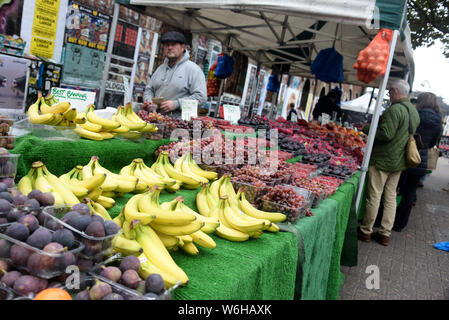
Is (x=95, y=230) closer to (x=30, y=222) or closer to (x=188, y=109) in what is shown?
(x=30, y=222)

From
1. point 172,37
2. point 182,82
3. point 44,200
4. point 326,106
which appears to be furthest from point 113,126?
point 326,106

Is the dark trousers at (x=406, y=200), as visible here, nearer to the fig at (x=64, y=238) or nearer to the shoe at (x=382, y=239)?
the shoe at (x=382, y=239)

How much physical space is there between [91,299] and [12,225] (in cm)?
31

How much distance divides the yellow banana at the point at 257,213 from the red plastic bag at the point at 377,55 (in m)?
2.65

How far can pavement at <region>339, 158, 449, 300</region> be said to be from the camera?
405 cm

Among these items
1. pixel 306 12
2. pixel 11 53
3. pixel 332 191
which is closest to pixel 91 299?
pixel 332 191

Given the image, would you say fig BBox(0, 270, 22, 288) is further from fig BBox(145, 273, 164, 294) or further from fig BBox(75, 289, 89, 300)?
fig BBox(145, 273, 164, 294)

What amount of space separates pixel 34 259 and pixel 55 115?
150 centimetres

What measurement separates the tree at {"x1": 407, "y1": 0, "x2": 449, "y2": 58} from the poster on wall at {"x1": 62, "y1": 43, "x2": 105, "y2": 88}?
10.5 meters

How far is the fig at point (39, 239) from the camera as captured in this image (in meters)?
0.94

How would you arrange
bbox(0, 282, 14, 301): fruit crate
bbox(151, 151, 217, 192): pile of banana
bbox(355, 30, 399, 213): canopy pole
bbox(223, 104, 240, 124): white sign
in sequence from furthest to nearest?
bbox(223, 104, 240, 124): white sign, bbox(355, 30, 399, 213): canopy pole, bbox(151, 151, 217, 192): pile of banana, bbox(0, 282, 14, 301): fruit crate

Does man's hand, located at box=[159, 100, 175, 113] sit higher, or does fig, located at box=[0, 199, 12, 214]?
man's hand, located at box=[159, 100, 175, 113]

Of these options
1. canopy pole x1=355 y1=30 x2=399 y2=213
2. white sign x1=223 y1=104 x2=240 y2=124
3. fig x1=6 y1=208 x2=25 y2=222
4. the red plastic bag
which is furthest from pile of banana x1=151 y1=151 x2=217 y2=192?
white sign x1=223 y1=104 x2=240 y2=124

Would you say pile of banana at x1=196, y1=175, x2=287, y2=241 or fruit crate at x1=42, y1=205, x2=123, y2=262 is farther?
pile of banana at x1=196, y1=175, x2=287, y2=241
